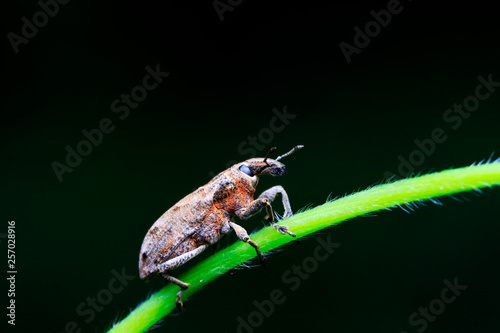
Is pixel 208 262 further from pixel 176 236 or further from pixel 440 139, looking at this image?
pixel 440 139

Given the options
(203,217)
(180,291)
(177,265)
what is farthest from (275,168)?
(180,291)

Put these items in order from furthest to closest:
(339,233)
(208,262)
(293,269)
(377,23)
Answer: (377,23)
(339,233)
(293,269)
(208,262)

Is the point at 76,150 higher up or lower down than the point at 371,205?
higher up

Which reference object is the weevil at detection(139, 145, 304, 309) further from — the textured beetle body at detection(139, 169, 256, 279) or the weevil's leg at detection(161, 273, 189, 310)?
the weevil's leg at detection(161, 273, 189, 310)

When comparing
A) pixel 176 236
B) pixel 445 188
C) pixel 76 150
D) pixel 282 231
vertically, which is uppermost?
pixel 76 150

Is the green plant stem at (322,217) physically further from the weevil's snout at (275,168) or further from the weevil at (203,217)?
the weevil's snout at (275,168)

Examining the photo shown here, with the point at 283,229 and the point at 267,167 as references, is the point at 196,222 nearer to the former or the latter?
the point at 267,167

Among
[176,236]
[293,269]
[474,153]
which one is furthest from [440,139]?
[176,236]
